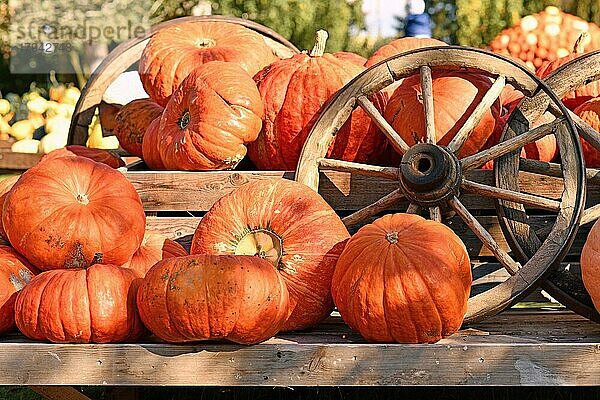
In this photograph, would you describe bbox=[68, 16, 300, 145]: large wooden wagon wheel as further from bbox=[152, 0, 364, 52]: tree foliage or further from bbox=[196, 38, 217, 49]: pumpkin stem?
bbox=[152, 0, 364, 52]: tree foliage

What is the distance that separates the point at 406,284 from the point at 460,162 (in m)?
0.57

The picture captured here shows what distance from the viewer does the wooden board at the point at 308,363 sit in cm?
194

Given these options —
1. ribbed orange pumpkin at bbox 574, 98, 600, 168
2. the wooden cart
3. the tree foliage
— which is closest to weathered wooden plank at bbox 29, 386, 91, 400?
the wooden cart

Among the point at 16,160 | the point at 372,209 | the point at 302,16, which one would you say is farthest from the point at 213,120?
the point at 16,160

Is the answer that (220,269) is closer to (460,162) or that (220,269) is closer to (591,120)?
(460,162)

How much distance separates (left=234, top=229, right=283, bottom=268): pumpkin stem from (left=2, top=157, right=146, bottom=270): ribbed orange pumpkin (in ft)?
0.99

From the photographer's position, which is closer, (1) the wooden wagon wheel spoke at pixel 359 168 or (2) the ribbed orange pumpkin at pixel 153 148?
(1) the wooden wagon wheel spoke at pixel 359 168

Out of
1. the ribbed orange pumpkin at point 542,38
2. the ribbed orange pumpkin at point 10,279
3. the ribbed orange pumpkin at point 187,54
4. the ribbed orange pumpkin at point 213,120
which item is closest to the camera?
the ribbed orange pumpkin at point 10,279

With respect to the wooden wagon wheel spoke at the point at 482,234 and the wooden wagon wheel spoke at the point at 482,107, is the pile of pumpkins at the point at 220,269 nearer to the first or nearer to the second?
the wooden wagon wheel spoke at the point at 482,234

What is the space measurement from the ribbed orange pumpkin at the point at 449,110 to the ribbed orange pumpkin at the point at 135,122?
3.53 ft

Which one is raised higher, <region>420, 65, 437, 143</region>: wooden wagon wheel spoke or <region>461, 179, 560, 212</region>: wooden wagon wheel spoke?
<region>420, 65, 437, 143</region>: wooden wagon wheel spoke

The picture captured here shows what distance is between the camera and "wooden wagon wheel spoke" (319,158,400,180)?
8.32ft

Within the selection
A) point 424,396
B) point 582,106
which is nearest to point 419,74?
point 582,106

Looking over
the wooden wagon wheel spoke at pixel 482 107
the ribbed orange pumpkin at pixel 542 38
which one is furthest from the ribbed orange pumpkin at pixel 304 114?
the ribbed orange pumpkin at pixel 542 38
